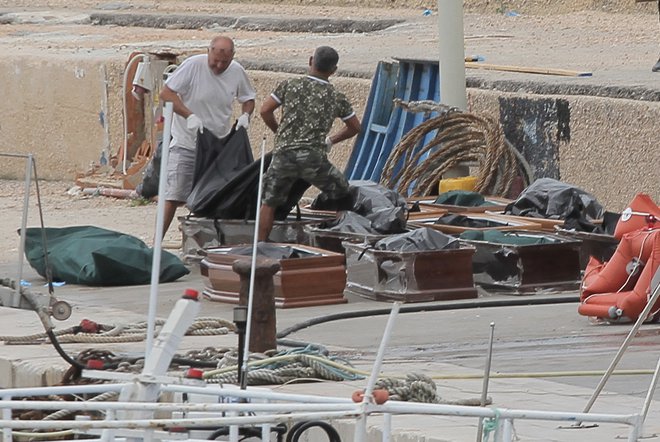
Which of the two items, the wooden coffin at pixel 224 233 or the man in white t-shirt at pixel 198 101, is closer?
the wooden coffin at pixel 224 233

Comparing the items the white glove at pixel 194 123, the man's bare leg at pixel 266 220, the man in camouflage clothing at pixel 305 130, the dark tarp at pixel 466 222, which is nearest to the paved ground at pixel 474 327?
the man's bare leg at pixel 266 220

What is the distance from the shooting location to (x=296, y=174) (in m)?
12.3

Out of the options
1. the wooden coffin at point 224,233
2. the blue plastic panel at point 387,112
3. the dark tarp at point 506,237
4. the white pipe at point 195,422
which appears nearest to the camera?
the white pipe at point 195,422

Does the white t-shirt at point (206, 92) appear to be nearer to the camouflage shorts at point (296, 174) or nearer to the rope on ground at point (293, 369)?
the camouflage shorts at point (296, 174)

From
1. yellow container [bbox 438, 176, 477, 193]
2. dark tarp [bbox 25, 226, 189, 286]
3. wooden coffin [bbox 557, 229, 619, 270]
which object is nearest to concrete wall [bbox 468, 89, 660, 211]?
yellow container [bbox 438, 176, 477, 193]

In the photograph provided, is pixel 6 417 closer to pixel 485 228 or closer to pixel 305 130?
pixel 305 130

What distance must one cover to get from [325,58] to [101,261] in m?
2.09

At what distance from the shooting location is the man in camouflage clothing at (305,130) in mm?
12250

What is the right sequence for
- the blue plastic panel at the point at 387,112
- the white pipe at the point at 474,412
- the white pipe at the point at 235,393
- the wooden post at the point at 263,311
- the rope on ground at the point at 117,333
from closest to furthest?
the white pipe at the point at 474,412 → the white pipe at the point at 235,393 → the wooden post at the point at 263,311 → the rope on ground at the point at 117,333 → the blue plastic panel at the point at 387,112

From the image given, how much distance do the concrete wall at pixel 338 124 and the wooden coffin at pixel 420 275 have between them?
3.16m

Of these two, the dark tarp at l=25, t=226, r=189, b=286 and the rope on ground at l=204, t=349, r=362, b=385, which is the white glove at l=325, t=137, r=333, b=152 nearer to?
the dark tarp at l=25, t=226, r=189, b=286

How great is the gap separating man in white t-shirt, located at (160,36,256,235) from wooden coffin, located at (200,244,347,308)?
1.88m

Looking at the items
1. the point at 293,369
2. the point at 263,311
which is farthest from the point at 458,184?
the point at 293,369

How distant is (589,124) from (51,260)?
4533 millimetres
